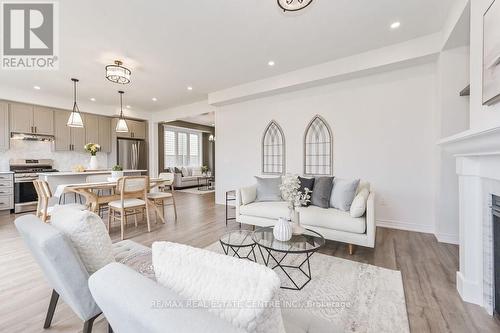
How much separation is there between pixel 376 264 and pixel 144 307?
259 cm

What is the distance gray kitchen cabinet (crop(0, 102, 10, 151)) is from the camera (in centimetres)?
483

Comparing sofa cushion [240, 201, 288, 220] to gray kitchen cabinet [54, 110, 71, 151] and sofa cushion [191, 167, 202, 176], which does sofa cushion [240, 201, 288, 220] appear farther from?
sofa cushion [191, 167, 202, 176]

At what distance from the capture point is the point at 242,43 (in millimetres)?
3254

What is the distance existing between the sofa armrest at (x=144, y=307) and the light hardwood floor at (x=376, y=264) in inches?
51.4

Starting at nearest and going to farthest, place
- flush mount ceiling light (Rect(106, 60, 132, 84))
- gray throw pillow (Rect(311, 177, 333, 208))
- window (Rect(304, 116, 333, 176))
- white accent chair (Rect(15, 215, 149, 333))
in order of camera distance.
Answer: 1. white accent chair (Rect(15, 215, 149, 333))
2. gray throw pillow (Rect(311, 177, 333, 208))
3. flush mount ceiling light (Rect(106, 60, 132, 84))
4. window (Rect(304, 116, 333, 176))

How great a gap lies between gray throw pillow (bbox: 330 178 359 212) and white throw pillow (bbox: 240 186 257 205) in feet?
4.08

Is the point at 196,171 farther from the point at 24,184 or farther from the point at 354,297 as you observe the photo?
the point at 354,297

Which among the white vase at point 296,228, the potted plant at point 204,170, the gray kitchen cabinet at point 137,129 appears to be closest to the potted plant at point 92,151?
the gray kitchen cabinet at point 137,129

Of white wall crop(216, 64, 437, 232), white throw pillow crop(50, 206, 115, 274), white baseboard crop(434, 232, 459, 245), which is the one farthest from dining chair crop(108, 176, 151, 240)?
white baseboard crop(434, 232, 459, 245)

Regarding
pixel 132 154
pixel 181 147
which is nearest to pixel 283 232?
pixel 132 154

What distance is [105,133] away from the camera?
659 centimetres

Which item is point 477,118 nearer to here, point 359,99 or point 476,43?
point 476,43

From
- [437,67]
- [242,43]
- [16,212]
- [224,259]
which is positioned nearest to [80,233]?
[224,259]

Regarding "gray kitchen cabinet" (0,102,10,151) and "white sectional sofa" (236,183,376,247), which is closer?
"white sectional sofa" (236,183,376,247)
